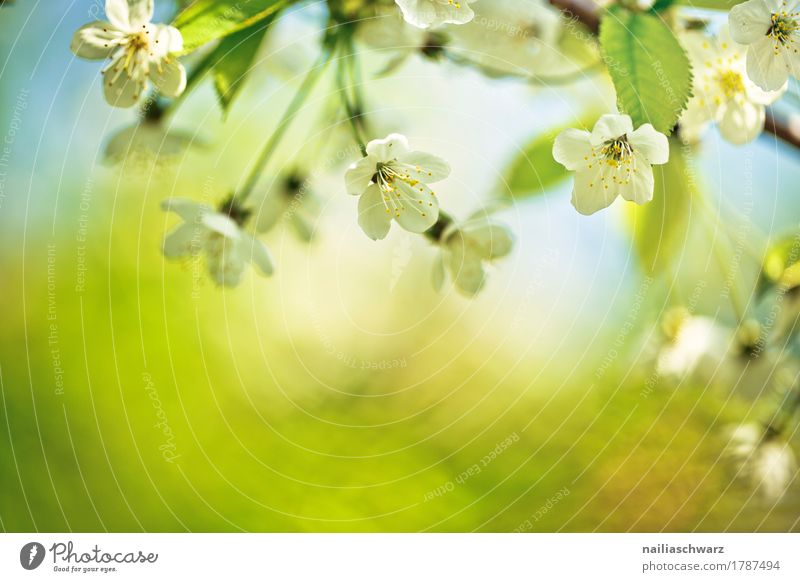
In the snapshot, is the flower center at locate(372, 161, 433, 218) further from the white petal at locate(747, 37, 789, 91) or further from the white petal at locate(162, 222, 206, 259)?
the white petal at locate(747, 37, 789, 91)

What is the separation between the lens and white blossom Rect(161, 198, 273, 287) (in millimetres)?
570

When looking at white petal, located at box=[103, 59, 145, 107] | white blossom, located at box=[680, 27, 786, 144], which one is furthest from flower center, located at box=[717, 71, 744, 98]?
white petal, located at box=[103, 59, 145, 107]

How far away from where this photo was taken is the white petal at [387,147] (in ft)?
1.74

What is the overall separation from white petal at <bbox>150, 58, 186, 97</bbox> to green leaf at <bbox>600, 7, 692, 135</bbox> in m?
0.38

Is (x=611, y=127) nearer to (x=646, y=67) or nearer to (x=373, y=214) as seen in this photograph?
(x=646, y=67)

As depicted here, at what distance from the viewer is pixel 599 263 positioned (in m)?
0.70

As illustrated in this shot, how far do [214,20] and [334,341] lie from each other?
0.32 metres

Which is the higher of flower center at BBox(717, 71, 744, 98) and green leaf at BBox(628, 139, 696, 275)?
flower center at BBox(717, 71, 744, 98)

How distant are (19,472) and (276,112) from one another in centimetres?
43

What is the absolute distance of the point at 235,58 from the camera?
58 cm

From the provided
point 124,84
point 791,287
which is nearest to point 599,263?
point 791,287

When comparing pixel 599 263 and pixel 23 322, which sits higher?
pixel 599 263

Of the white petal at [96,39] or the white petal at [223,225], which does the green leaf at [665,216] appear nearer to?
the white petal at [223,225]

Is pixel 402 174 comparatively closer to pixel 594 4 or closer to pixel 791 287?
pixel 594 4
